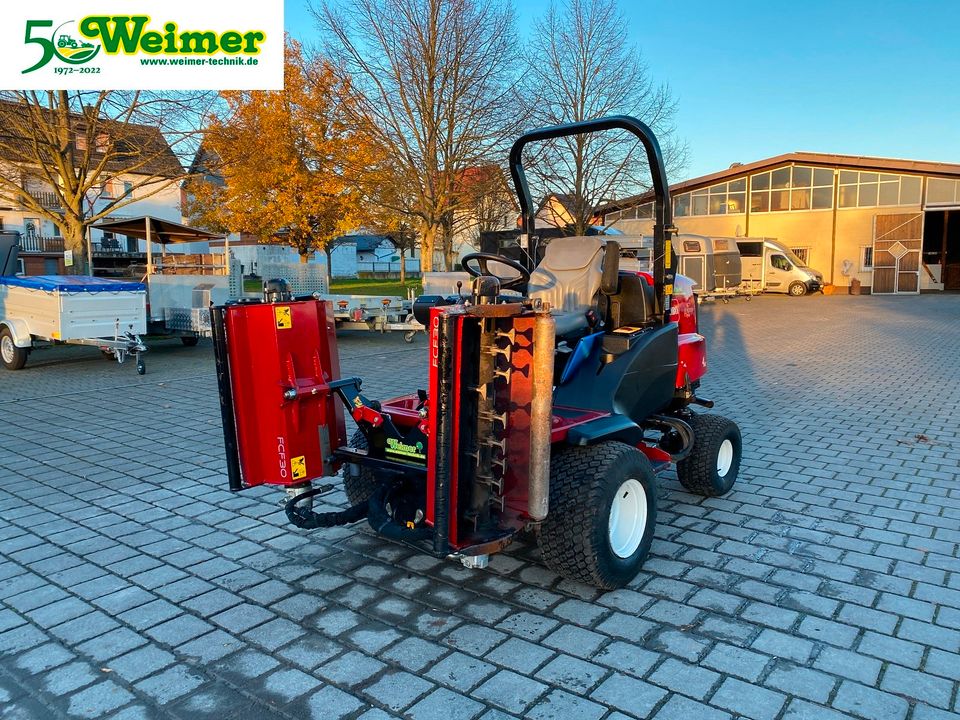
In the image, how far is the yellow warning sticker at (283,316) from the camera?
11.8 ft

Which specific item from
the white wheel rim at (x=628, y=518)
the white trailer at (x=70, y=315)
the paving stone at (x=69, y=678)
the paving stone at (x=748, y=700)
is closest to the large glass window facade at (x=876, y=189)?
the white trailer at (x=70, y=315)

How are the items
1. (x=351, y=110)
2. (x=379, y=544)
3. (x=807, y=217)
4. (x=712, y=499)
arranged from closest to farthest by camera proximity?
1. (x=379, y=544)
2. (x=712, y=499)
3. (x=351, y=110)
4. (x=807, y=217)

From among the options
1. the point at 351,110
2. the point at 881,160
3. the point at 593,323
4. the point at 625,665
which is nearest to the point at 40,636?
the point at 625,665

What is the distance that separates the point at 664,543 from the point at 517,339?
6.09 ft

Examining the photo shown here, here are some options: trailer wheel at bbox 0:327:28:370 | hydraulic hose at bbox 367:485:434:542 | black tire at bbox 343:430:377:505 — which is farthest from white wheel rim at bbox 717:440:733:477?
trailer wheel at bbox 0:327:28:370

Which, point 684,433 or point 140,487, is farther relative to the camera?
point 140,487

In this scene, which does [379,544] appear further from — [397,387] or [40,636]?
[397,387]

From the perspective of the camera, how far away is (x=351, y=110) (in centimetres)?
1736

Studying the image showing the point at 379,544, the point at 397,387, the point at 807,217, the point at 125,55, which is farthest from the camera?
the point at 807,217

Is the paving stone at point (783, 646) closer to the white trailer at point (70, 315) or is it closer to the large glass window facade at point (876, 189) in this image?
the white trailer at point (70, 315)

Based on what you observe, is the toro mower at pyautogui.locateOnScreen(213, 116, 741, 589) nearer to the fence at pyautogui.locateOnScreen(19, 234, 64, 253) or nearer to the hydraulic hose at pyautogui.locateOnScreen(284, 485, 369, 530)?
the hydraulic hose at pyautogui.locateOnScreen(284, 485, 369, 530)

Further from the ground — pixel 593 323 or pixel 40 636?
pixel 593 323

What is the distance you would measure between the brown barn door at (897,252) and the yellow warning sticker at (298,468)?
35.1m

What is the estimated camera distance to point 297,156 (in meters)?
19.9
